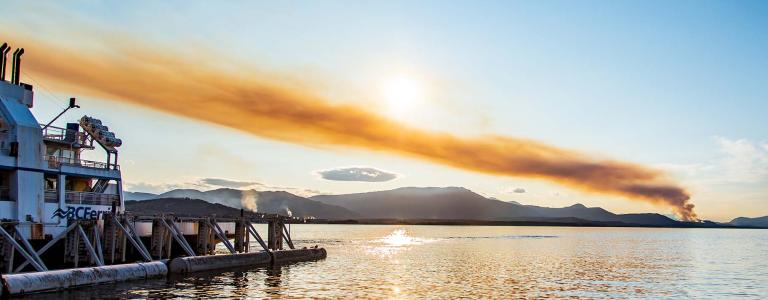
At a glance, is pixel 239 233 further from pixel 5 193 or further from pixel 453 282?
pixel 5 193

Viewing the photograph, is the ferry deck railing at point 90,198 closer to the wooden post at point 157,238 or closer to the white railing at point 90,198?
the white railing at point 90,198

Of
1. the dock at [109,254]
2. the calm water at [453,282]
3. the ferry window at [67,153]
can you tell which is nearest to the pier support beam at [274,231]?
the calm water at [453,282]

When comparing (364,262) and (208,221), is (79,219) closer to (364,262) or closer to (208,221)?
(208,221)

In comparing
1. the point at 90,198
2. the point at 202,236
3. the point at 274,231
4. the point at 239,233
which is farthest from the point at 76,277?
the point at 274,231

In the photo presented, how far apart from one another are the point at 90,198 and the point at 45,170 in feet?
16.6

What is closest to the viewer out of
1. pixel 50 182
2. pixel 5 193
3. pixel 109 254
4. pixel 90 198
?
pixel 5 193

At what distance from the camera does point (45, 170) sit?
43.2 meters

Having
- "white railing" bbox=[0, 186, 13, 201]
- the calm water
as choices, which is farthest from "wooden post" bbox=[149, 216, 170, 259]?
"white railing" bbox=[0, 186, 13, 201]

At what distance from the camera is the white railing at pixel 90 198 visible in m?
45.7

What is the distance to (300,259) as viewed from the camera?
2778 inches

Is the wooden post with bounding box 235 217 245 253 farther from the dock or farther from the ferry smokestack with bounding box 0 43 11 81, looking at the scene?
the ferry smokestack with bounding box 0 43 11 81

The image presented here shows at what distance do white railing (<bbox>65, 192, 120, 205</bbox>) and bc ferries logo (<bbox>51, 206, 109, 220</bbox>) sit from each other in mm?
590

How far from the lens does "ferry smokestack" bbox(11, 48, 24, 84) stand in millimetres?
45312

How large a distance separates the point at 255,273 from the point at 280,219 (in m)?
17.9
